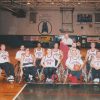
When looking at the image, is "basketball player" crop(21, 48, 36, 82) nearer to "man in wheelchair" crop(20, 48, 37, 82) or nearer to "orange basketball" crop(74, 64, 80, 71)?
"man in wheelchair" crop(20, 48, 37, 82)

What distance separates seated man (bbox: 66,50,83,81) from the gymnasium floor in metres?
0.55

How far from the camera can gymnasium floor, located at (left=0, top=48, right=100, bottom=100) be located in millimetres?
9664

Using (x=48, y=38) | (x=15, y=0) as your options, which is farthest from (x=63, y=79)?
(x=48, y=38)

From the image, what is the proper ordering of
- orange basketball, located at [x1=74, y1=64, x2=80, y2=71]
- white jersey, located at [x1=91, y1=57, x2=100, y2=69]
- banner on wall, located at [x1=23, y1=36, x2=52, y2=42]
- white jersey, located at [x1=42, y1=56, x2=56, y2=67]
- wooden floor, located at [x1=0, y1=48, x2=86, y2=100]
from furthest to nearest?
banner on wall, located at [x1=23, y1=36, x2=52, y2=42]
white jersey, located at [x1=42, y1=56, x2=56, y2=67]
white jersey, located at [x1=91, y1=57, x2=100, y2=69]
orange basketball, located at [x1=74, y1=64, x2=80, y2=71]
wooden floor, located at [x1=0, y1=48, x2=86, y2=100]

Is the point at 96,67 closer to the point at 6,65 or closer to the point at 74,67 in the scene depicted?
the point at 74,67

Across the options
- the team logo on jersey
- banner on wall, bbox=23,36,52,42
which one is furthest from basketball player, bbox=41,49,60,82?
the team logo on jersey

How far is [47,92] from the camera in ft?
34.4

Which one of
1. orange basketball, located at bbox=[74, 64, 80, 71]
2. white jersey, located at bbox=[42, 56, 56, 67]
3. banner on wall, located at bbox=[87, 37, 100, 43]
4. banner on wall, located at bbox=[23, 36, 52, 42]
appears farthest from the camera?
banner on wall, located at bbox=[23, 36, 52, 42]

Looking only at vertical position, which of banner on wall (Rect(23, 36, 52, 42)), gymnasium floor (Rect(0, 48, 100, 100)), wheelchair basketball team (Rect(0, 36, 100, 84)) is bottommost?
gymnasium floor (Rect(0, 48, 100, 100))

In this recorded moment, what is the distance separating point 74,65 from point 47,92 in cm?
186

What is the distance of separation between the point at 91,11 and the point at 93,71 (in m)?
22.5

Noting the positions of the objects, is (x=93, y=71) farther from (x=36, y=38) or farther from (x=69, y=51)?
(x=36, y=38)

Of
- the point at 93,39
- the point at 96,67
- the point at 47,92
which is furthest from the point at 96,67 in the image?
the point at 93,39

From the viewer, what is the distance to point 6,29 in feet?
113
